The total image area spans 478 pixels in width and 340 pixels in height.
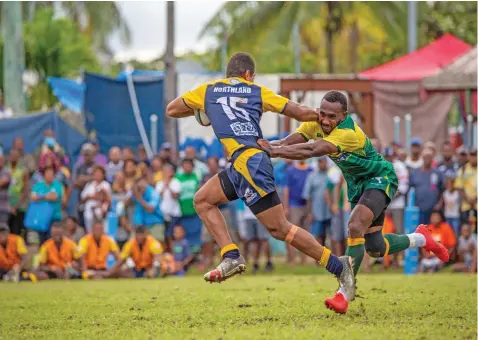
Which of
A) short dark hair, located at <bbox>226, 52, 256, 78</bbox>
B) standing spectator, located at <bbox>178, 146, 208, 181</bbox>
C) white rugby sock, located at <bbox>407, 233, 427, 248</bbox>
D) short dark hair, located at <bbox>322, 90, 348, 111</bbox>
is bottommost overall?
white rugby sock, located at <bbox>407, 233, 427, 248</bbox>

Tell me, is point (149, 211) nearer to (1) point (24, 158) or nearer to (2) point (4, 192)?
(2) point (4, 192)

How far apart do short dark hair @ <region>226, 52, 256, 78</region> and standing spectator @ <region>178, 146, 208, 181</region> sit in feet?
30.2

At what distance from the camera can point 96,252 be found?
1791cm

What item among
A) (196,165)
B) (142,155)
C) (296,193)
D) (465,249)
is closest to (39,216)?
(142,155)

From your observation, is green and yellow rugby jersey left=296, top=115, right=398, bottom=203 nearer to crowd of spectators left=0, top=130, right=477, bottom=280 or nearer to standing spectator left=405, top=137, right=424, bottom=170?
crowd of spectators left=0, top=130, right=477, bottom=280

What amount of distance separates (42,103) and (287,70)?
2305cm

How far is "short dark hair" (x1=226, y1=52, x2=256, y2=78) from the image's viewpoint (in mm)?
9688

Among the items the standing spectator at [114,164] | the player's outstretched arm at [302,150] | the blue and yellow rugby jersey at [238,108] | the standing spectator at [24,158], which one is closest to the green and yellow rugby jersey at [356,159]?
the player's outstretched arm at [302,150]

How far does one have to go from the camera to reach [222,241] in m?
9.84

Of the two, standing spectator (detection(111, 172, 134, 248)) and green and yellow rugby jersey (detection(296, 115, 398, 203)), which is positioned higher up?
green and yellow rugby jersey (detection(296, 115, 398, 203))

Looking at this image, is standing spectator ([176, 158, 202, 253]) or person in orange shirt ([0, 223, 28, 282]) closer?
person in orange shirt ([0, 223, 28, 282])

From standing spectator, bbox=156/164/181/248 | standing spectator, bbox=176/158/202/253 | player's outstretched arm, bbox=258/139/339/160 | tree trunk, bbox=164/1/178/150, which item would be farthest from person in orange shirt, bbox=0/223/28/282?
player's outstretched arm, bbox=258/139/339/160

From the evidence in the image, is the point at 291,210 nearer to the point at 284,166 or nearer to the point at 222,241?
the point at 284,166

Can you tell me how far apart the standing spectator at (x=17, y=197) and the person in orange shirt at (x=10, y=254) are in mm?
1195
